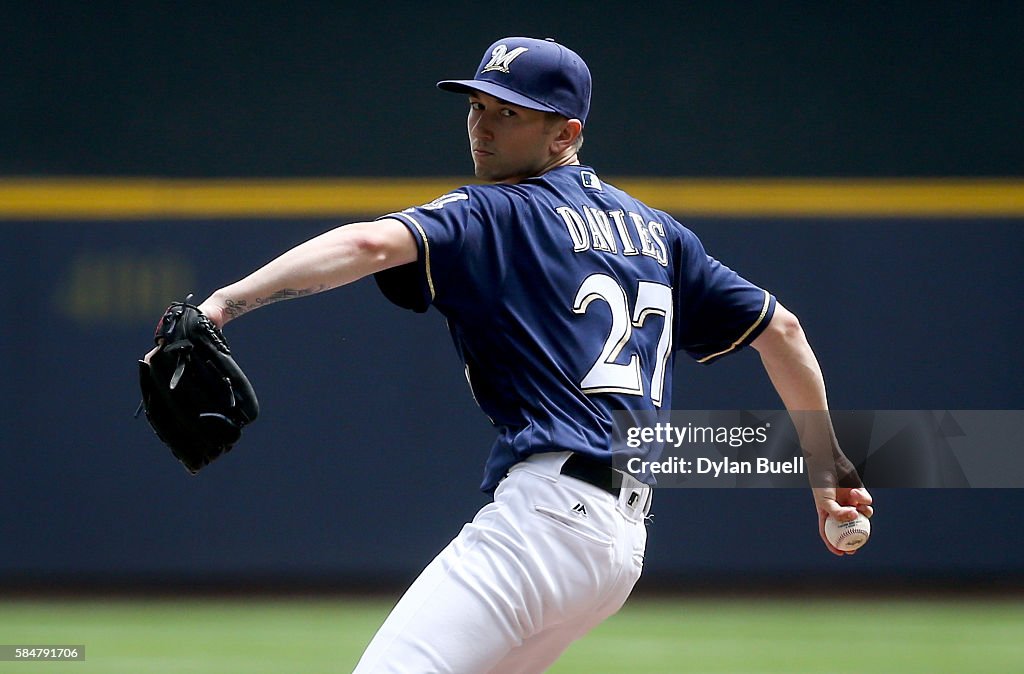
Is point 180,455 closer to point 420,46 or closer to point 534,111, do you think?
point 534,111

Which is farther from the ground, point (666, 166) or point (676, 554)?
point (666, 166)

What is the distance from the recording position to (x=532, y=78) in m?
2.81

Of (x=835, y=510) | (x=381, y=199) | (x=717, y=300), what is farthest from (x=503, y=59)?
(x=381, y=199)

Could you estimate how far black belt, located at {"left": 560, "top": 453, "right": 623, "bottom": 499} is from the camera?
2.55 m

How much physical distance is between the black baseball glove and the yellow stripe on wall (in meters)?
4.59

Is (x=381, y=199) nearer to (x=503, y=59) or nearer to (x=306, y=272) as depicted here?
(x=503, y=59)

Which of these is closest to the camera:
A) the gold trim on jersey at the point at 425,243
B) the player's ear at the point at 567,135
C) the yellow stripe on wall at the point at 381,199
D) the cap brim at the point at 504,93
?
the gold trim on jersey at the point at 425,243

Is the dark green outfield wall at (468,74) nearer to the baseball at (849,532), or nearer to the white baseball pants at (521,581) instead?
the baseball at (849,532)

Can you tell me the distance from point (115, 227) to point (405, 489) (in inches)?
80.1

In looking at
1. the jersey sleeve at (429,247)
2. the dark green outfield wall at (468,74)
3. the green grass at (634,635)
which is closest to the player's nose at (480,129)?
the jersey sleeve at (429,247)

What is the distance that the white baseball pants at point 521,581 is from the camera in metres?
2.32

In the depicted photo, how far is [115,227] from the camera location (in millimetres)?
6902

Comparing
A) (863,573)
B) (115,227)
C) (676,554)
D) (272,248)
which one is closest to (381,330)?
(272,248)

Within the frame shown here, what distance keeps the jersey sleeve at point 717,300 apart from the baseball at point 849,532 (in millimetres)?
460
